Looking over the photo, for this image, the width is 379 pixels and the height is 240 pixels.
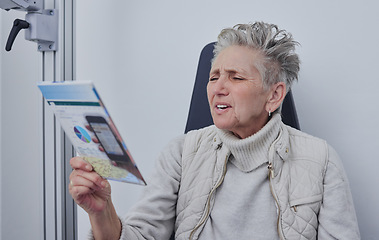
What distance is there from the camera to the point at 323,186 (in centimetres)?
113

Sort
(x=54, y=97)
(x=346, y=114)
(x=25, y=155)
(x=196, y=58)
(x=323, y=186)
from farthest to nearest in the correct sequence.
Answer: (x=25, y=155)
(x=196, y=58)
(x=346, y=114)
(x=323, y=186)
(x=54, y=97)

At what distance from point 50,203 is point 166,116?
62cm

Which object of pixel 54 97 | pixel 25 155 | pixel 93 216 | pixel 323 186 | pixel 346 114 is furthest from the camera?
pixel 25 155

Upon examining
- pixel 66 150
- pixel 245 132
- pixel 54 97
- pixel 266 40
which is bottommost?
pixel 66 150

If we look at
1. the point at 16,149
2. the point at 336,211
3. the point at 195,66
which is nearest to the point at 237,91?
the point at 336,211

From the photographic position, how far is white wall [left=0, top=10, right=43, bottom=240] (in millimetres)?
2090

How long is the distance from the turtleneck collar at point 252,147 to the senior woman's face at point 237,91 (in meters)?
0.05

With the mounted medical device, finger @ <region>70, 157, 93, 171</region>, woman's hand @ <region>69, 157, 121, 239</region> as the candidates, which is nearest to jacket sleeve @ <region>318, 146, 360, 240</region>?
woman's hand @ <region>69, 157, 121, 239</region>

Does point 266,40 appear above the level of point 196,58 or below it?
above

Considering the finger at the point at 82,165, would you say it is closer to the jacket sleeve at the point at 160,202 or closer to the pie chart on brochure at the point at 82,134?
the pie chart on brochure at the point at 82,134

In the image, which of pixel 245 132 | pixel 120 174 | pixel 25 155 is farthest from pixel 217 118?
pixel 25 155

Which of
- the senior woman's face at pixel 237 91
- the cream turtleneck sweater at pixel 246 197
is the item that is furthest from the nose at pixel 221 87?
the cream turtleneck sweater at pixel 246 197

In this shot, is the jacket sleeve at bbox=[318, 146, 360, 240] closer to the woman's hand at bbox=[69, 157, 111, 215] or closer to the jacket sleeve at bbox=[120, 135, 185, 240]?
the jacket sleeve at bbox=[120, 135, 185, 240]

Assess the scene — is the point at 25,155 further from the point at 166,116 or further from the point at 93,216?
the point at 93,216
